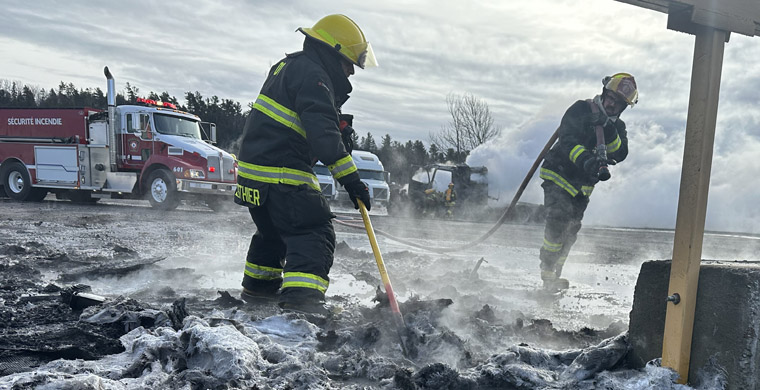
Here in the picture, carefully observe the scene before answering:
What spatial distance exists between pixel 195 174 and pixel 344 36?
9329mm

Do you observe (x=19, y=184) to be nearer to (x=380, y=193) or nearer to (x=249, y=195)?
(x=380, y=193)

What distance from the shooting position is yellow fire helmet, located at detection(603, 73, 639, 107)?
4.41 meters

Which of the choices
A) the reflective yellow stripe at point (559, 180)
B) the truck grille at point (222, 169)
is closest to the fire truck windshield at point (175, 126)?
the truck grille at point (222, 169)

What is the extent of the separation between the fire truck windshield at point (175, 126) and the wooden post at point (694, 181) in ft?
40.3

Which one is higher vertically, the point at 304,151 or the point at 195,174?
the point at 304,151

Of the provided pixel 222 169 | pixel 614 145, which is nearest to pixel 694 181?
pixel 614 145

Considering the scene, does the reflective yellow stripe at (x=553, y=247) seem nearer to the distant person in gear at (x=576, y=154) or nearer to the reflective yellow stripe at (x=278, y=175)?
the distant person in gear at (x=576, y=154)

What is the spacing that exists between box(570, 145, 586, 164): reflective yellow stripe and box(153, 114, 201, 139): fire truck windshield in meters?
10.4

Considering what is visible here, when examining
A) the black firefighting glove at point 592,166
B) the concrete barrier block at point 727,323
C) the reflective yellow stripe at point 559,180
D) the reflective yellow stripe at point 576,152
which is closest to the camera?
the concrete barrier block at point 727,323

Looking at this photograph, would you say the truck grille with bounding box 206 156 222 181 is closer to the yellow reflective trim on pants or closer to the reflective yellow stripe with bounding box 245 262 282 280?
the reflective yellow stripe with bounding box 245 262 282 280

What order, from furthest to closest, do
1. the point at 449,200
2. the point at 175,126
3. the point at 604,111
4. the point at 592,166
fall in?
the point at 449,200
the point at 175,126
the point at 604,111
the point at 592,166

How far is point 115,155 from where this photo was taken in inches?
504

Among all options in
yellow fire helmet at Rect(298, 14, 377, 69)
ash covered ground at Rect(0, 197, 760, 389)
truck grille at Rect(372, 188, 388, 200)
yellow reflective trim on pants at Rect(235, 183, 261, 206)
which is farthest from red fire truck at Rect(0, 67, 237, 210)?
yellow fire helmet at Rect(298, 14, 377, 69)

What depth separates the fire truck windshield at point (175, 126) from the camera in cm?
1247
